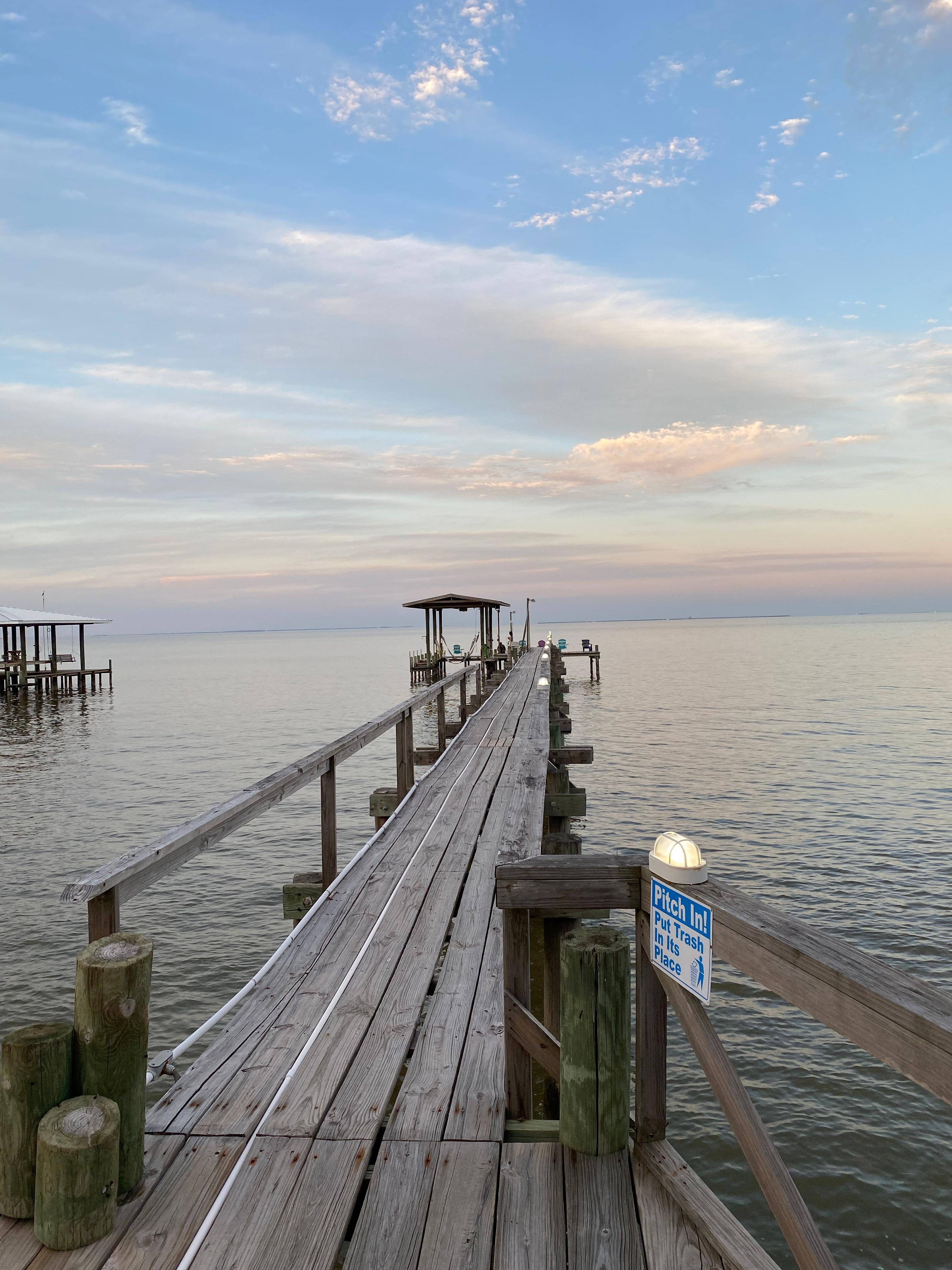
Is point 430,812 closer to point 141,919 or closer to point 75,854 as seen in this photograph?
point 141,919

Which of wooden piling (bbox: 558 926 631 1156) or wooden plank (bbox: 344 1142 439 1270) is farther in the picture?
wooden piling (bbox: 558 926 631 1156)

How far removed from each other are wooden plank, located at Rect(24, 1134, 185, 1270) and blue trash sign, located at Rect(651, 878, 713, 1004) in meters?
1.69

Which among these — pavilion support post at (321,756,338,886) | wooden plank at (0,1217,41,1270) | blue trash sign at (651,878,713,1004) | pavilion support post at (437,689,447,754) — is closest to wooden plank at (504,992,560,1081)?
blue trash sign at (651,878,713,1004)

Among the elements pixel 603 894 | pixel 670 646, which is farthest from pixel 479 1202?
pixel 670 646

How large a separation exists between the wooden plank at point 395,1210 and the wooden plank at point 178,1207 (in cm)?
47

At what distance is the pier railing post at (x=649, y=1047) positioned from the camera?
7.95ft

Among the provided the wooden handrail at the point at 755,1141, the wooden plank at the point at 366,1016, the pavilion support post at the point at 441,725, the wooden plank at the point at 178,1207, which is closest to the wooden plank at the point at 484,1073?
the wooden plank at the point at 366,1016

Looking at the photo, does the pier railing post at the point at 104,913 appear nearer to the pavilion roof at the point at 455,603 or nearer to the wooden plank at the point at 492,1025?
the wooden plank at the point at 492,1025

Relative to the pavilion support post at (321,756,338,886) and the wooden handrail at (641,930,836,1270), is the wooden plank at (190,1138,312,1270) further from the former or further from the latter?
the pavilion support post at (321,756,338,886)

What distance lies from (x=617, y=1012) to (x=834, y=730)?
27.5 m

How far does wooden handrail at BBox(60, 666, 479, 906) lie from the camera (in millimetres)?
2670

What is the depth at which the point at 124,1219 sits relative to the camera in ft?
7.61

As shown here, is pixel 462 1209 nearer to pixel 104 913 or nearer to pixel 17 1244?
pixel 17 1244

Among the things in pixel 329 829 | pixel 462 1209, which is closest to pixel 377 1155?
pixel 462 1209
